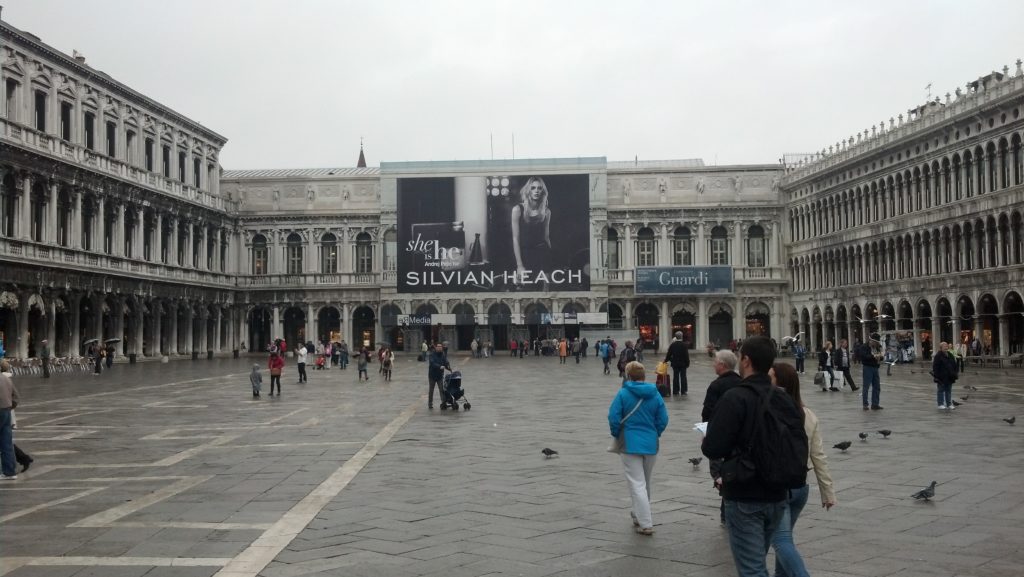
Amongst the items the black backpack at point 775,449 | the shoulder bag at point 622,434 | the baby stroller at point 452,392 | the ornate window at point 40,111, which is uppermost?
the ornate window at point 40,111

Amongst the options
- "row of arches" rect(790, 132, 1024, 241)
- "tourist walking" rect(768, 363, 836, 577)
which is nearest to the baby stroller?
"tourist walking" rect(768, 363, 836, 577)

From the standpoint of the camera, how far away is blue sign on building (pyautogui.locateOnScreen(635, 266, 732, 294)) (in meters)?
67.4

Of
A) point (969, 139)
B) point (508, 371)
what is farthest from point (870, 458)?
point (969, 139)

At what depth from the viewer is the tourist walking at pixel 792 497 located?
5539 millimetres

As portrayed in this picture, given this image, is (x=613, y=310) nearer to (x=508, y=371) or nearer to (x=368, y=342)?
(x=368, y=342)

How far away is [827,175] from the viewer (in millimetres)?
61094

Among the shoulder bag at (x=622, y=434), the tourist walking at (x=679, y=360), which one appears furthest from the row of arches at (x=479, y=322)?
the shoulder bag at (x=622, y=434)

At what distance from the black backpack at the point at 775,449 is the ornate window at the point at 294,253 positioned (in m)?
68.7

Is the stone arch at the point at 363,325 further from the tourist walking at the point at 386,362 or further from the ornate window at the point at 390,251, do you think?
the tourist walking at the point at 386,362

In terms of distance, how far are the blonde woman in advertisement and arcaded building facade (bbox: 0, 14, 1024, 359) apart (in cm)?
16

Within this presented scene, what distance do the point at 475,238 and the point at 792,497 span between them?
200 feet

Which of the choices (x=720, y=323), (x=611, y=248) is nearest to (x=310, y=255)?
(x=611, y=248)

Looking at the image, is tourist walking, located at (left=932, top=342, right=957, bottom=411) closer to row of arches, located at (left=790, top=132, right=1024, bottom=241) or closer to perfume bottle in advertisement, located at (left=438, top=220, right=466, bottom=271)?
row of arches, located at (left=790, top=132, right=1024, bottom=241)

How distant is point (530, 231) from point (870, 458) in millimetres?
53947
